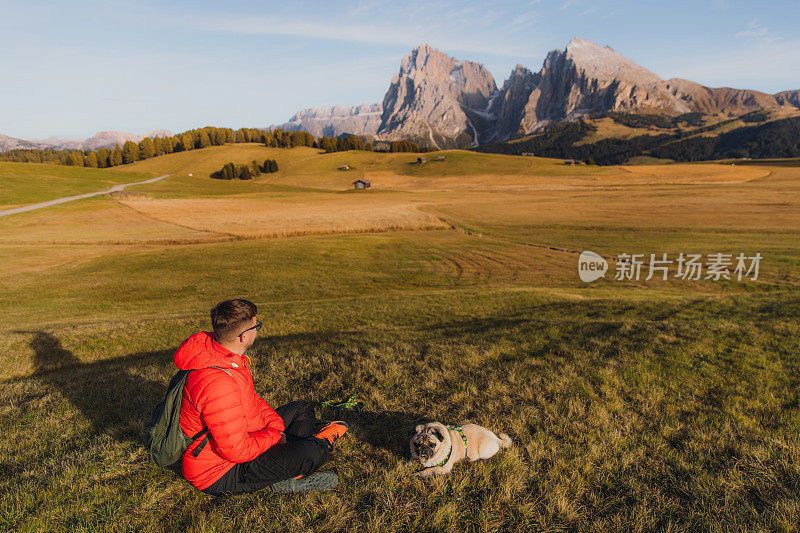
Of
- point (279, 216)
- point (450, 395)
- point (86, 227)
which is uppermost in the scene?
point (279, 216)

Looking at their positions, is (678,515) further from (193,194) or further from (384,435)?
(193,194)

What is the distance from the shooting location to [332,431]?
573 cm

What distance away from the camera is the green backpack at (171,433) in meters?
4.51

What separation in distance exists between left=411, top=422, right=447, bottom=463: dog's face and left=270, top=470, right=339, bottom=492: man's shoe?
3.90ft

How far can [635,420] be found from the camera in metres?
6.26

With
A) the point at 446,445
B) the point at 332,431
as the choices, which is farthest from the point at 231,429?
the point at 446,445

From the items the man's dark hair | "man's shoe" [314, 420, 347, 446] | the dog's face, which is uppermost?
the man's dark hair

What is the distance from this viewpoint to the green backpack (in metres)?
4.51

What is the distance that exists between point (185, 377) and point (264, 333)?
10.5 meters

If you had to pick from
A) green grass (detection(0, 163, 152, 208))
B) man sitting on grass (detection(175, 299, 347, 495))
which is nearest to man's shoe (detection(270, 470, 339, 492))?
man sitting on grass (detection(175, 299, 347, 495))

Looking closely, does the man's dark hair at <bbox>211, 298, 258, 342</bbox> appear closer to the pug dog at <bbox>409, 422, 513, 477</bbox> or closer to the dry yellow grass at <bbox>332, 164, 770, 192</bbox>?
the pug dog at <bbox>409, 422, 513, 477</bbox>

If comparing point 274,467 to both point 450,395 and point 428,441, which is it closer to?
point 428,441

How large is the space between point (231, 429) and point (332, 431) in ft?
5.47

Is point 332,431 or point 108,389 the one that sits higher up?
point 332,431
